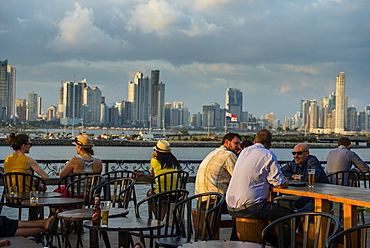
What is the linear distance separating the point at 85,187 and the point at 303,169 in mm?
2528

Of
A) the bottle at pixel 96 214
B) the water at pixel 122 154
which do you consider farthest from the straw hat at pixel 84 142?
the water at pixel 122 154

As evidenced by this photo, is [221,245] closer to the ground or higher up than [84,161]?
closer to the ground

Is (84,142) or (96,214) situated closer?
(96,214)

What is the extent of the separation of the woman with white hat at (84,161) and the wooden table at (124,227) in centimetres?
230

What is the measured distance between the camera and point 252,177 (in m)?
4.90

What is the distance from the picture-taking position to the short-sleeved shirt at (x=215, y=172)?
5570mm

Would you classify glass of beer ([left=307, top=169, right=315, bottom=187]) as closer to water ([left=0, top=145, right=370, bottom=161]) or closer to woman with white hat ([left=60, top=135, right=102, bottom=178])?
woman with white hat ([left=60, top=135, right=102, bottom=178])

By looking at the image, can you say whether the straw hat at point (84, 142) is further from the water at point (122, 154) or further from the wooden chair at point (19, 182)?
the water at point (122, 154)

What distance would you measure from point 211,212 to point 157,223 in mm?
450

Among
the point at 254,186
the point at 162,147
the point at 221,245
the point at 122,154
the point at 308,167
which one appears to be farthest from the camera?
the point at 122,154

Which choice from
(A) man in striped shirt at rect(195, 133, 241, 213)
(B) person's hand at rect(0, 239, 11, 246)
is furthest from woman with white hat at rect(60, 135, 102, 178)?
(B) person's hand at rect(0, 239, 11, 246)

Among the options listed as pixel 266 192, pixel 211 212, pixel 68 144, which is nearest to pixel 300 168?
pixel 266 192

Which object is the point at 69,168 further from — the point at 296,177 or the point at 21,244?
the point at 21,244

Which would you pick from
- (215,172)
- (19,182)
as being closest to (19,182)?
Answer: (19,182)
